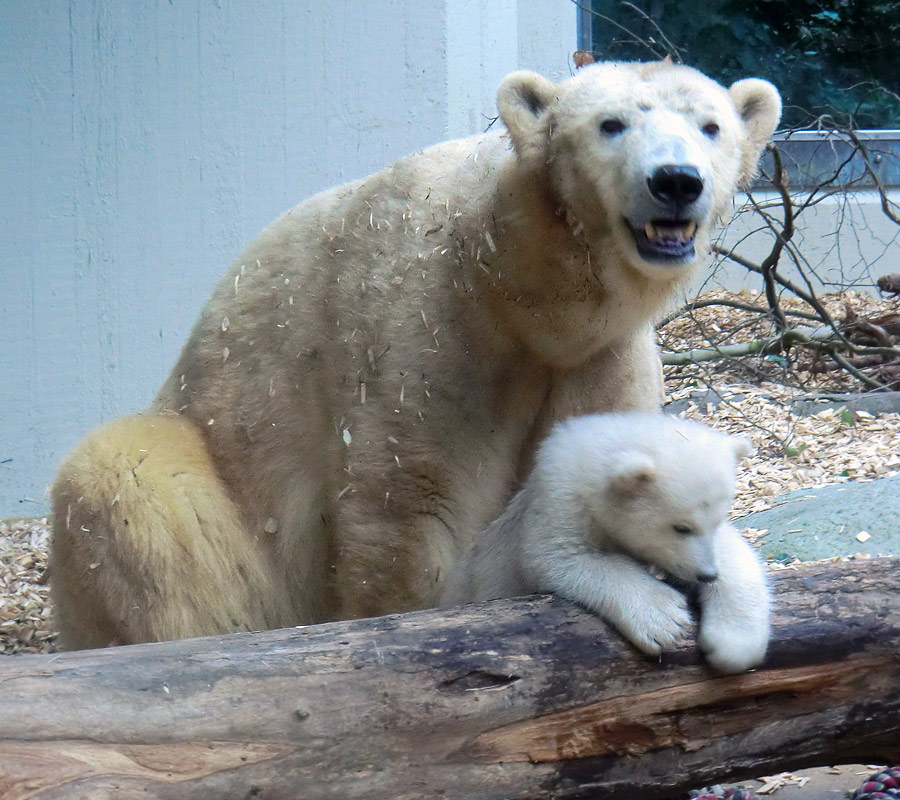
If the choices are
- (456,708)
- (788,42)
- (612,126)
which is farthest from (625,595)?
(788,42)

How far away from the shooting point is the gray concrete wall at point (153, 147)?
5.37m

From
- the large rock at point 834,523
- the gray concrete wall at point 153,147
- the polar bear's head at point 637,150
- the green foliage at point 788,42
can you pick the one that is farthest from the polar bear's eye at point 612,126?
the green foliage at point 788,42

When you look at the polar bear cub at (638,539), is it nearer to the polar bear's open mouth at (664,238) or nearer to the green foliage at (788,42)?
the polar bear's open mouth at (664,238)

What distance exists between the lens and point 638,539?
101 inches

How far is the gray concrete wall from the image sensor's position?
5367mm

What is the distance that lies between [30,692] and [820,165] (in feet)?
26.4

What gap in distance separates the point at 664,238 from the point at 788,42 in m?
6.29

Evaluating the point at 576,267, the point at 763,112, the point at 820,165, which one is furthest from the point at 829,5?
the point at 576,267

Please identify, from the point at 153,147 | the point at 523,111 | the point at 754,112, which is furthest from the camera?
the point at 153,147

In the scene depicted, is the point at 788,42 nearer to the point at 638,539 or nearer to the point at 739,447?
the point at 739,447

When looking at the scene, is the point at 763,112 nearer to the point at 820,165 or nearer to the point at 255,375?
the point at 255,375

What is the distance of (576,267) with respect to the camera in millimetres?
2885

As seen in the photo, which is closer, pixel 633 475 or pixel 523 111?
pixel 633 475

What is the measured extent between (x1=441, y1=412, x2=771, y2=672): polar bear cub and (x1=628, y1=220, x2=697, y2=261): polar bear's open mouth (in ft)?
1.41
